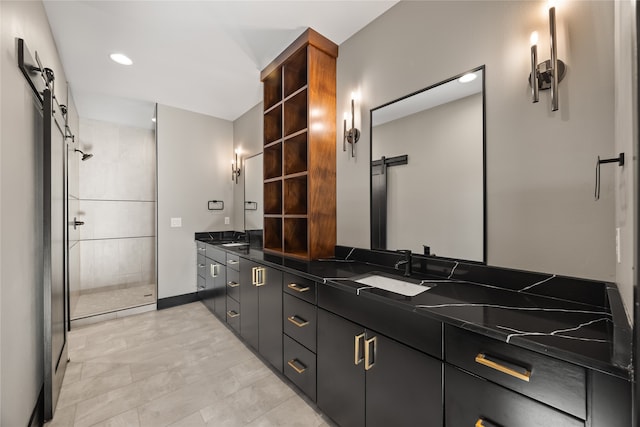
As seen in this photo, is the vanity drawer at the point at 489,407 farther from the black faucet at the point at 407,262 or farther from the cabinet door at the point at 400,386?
the black faucet at the point at 407,262

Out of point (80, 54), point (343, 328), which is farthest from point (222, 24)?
point (343, 328)

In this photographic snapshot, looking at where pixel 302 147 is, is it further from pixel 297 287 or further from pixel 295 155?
pixel 297 287

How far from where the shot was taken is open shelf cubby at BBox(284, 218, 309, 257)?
8.29 ft

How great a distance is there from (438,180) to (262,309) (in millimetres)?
1697

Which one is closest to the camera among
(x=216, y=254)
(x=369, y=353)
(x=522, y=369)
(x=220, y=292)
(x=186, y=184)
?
(x=522, y=369)

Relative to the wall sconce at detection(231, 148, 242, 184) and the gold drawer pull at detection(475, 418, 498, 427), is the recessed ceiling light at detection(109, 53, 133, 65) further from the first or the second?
the gold drawer pull at detection(475, 418, 498, 427)

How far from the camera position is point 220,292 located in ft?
10.1

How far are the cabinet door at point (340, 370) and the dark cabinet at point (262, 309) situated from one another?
505 mm

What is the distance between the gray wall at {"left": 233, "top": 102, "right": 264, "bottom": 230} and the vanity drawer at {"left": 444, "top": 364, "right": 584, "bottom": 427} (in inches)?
129

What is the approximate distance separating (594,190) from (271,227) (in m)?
2.46

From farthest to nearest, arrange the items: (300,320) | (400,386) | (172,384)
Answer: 1. (172,384)
2. (300,320)
3. (400,386)

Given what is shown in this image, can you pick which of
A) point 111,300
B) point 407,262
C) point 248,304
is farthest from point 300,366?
point 111,300

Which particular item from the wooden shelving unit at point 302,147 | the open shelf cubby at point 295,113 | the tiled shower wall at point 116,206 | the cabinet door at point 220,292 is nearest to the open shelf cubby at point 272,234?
the wooden shelving unit at point 302,147


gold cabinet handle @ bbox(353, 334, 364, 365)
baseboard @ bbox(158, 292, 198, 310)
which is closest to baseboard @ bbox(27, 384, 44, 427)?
gold cabinet handle @ bbox(353, 334, 364, 365)
